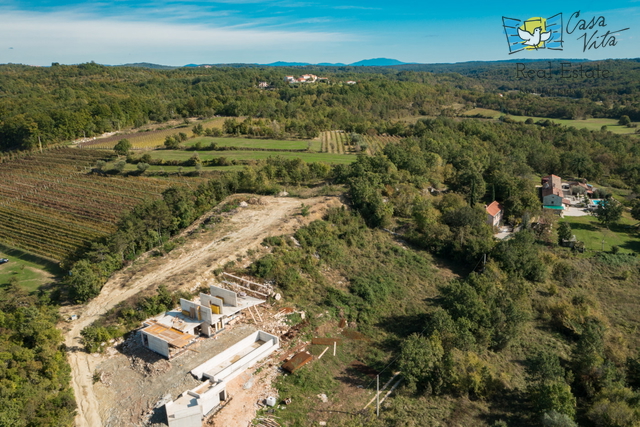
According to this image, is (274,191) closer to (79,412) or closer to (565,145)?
(79,412)

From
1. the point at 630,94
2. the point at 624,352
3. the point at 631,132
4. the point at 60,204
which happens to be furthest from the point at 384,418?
the point at 630,94

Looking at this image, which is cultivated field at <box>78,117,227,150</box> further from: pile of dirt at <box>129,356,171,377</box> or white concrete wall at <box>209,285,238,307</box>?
pile of dirt at <box>129,356,171,377</box>

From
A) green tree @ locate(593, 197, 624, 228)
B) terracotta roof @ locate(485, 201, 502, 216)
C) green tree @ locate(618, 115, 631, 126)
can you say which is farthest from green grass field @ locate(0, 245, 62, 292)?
green tree @ locate(618, 115, 631, 126)

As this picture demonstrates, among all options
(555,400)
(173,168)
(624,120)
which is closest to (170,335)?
(555,400)

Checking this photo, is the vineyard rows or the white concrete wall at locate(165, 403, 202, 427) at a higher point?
the vineyard rows

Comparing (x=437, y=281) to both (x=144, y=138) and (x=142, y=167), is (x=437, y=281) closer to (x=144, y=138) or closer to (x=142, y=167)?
(x=142, y=167)

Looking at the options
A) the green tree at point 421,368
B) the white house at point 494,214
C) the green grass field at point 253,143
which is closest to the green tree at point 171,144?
the green grass field at point 253,143
